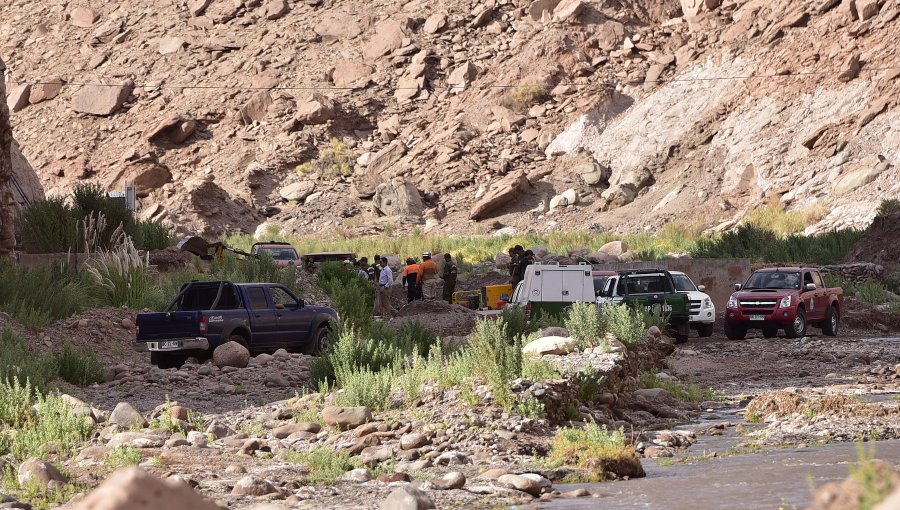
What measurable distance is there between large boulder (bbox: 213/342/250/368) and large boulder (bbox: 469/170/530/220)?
1497 inches

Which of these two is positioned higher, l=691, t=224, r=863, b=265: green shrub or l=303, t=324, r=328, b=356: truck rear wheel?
l=691, t=224, r=863, b=265: green shrub

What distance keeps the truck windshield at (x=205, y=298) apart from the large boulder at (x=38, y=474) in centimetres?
1025

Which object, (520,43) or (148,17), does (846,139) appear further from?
(148,17)

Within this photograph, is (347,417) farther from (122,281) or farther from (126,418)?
(122,281)

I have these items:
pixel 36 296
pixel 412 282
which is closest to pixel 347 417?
pixel 36 296

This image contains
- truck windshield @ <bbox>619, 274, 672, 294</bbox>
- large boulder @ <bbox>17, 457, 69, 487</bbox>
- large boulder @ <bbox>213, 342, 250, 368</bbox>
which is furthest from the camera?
truck windshield @ <bbox>619, 274, 672, 294</bbox>

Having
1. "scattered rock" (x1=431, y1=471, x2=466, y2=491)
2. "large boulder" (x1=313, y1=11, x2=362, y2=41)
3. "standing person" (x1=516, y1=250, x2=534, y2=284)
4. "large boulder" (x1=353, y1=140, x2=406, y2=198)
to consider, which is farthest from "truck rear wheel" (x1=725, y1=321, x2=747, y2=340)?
"large boulder" (x1=313, y1=11, x2=362, y2=41)

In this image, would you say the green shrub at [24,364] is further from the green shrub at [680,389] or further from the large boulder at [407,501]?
the green shrub at [680,389]

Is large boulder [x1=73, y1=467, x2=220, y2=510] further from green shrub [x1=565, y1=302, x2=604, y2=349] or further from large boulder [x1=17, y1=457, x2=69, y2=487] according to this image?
green shrub [x1=565, y1=302, x2=604, y2=349]

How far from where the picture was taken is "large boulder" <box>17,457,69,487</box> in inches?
351

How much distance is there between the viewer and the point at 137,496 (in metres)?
4.01

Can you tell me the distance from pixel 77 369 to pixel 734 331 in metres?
13.9

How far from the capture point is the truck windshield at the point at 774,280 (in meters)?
25.6

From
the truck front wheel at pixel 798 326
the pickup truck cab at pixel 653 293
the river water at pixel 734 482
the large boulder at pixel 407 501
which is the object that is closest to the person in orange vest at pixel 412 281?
the pickup truck cab at pixel 653 293
